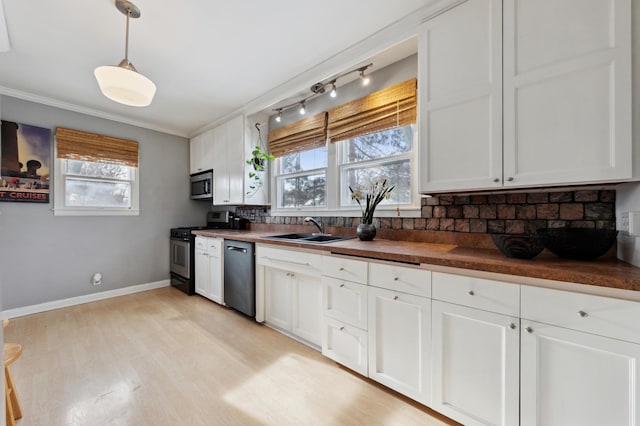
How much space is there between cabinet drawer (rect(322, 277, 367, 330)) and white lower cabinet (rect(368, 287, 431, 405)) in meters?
0.07

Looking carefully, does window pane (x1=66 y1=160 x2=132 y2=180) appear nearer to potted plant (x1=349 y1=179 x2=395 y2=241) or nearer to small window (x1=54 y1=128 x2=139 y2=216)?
small window (x1=54 y1=128 x2=139 y2=216)

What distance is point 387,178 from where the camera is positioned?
7.91ft

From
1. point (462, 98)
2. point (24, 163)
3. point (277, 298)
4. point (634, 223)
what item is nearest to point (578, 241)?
point (634, 223)

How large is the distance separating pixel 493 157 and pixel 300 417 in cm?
186

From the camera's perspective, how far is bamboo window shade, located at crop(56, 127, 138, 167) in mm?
3119

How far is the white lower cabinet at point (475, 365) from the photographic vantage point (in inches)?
46.8

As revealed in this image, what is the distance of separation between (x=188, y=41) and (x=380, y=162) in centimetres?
191

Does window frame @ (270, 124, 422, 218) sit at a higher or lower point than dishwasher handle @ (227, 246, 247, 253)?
higher

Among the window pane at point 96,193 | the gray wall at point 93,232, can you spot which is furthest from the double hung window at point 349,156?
the window pane at point 96,193

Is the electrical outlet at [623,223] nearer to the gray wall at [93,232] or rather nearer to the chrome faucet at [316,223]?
the chrome faucet at [316,223]

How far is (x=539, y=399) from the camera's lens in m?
1.13

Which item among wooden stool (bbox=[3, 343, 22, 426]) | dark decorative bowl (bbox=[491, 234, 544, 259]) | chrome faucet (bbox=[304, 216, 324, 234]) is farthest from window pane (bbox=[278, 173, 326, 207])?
Answer: wooden stool (bbox=[3, 343, 22, 426])

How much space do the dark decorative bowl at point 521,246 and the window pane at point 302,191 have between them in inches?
72.8

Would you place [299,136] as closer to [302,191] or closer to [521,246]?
[302,191]
